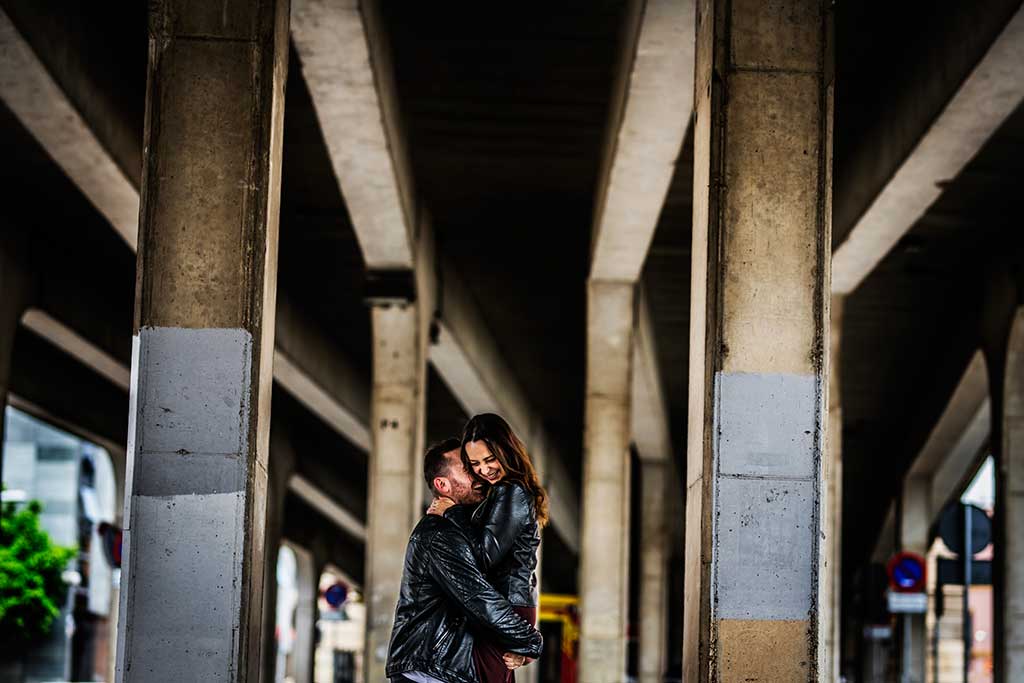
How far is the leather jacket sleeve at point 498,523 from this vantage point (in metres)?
6.44

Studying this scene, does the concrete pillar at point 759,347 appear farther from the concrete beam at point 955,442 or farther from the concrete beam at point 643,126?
the concrete beam at point 955,442

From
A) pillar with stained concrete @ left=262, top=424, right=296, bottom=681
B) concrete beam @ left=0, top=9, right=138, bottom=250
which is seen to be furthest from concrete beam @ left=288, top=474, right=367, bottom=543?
concrete beam @ left=0, top=9, right=138, bottom=250

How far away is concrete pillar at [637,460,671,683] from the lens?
40719 mm

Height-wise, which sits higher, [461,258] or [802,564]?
[461,258]

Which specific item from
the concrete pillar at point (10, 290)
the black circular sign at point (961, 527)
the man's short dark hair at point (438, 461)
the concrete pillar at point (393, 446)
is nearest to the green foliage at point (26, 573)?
the concrete pillar at point (10, 290)

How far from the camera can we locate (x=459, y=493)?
6828mm

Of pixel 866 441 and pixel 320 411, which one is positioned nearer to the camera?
pixel 320 411

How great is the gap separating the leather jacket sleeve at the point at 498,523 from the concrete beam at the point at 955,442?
2411cm

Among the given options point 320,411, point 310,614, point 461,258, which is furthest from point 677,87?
point 310,614

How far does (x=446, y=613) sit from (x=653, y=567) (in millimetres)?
36011

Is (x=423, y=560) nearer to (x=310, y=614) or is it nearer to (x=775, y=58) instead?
(x=775, y=58)

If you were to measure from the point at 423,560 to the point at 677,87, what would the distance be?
414 inches

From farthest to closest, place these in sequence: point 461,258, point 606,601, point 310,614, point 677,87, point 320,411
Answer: point 310,614 → point 320,411 → point 461,258 → point 606,601 → point 677,87

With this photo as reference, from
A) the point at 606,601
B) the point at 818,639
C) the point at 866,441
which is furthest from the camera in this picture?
the point at 866,441
